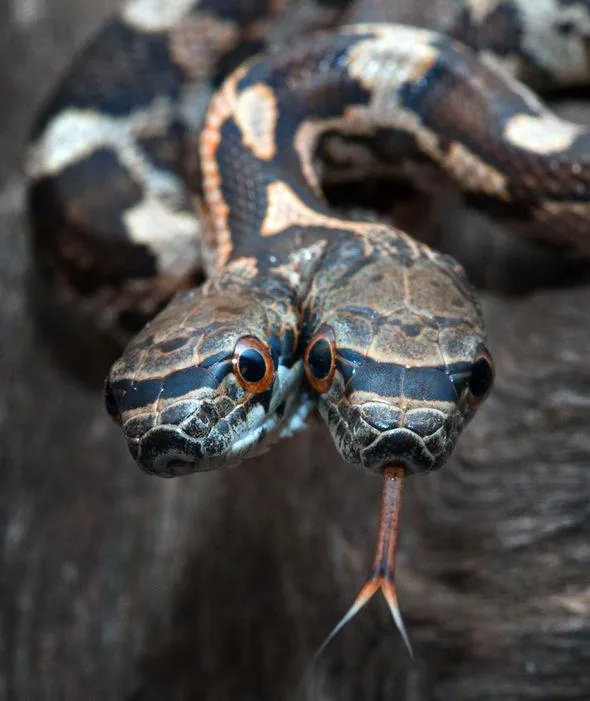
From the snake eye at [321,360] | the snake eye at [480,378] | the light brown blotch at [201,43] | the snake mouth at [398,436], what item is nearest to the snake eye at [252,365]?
the snake eye at [321,360]

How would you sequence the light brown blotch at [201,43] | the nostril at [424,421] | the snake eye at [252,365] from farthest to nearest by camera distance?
1. the light brown blotch at [201,43]
2. the snake eye at [252,365]
3. the nostril at [424,421]

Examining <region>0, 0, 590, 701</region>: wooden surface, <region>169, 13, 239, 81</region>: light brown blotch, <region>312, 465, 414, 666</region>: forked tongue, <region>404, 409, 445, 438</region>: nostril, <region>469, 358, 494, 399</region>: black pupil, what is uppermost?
<region>169, 13, 239, 81</region>: light brown blotch

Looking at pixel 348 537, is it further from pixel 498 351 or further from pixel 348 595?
pixel 498 351

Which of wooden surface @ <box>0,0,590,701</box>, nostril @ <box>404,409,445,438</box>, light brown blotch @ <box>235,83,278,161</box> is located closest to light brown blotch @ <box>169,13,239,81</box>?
light brown blotch @ <box>235,83,278,161</box>

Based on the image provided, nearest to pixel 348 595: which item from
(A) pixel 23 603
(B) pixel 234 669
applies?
(B) pixel 234 669

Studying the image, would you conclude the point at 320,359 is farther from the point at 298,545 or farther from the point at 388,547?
the point at 298,545

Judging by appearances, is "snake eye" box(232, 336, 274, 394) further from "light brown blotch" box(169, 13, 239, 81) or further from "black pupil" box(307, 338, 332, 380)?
"light brown blotch" box(169, 13, 239, 81)

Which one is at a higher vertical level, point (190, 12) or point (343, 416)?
point (190, 12)

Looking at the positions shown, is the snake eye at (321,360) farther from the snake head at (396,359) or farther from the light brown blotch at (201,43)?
the light brown blotch at (201,43)
